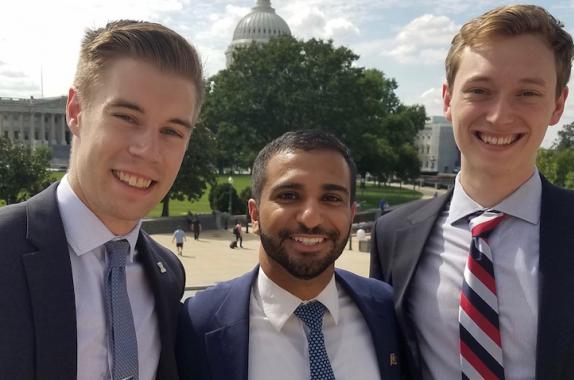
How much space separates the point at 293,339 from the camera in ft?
11.1

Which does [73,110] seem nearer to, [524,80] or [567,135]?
[524,80]

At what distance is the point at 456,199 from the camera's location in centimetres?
400

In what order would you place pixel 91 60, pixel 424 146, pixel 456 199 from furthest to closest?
pixel 424 146 < pixel 456 199 < pixel 91 60

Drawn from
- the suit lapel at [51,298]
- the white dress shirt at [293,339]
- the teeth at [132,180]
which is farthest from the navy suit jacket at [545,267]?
the suit lapel at [51,298]

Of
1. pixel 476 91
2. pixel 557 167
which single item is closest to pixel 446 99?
pixel 476 91

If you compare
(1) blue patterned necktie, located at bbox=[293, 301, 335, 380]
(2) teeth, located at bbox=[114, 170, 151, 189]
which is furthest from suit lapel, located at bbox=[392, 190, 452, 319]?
(2) teeth, located at bbox=[114, 170, 151, 189]

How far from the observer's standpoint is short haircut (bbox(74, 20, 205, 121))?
3068mm

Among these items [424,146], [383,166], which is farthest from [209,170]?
[424,146]

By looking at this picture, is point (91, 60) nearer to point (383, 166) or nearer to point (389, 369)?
point (389, 369)

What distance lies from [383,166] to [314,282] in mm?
52538

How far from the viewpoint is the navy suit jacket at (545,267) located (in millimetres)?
3275

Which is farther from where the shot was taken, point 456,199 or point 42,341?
point 456,199

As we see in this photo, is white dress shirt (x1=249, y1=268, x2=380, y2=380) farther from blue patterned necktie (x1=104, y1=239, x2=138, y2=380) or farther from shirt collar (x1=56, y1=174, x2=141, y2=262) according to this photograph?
shirt collar (x1=56, y1=174, x2=141, y2=262)

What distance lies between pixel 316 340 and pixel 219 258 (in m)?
18.3
